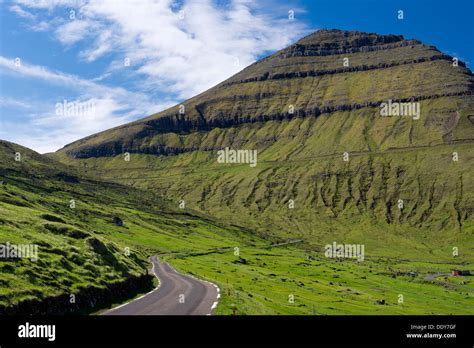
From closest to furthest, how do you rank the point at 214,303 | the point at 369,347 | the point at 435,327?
1. the point at 369,347
2. the point at 435,327
3. the point at 214,303

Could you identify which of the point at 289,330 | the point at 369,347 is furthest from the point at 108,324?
the point at 369,347

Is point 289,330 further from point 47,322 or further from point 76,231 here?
point 76,231

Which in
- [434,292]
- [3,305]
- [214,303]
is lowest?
[434,292]

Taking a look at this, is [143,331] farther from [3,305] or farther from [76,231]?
[76,231]

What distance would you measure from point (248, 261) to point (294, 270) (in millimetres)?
20978

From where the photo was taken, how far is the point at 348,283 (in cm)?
13950

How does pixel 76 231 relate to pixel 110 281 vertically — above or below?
above

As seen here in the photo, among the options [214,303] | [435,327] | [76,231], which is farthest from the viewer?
[76,231]

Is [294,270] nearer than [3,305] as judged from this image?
No

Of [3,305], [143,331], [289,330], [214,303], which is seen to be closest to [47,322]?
[143,331]

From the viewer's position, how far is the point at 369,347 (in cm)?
1888

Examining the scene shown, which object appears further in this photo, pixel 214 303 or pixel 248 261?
pixel 248 261

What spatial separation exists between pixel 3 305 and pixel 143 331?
17288mm

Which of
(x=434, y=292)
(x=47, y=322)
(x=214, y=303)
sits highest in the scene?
(x=47, y=322)
